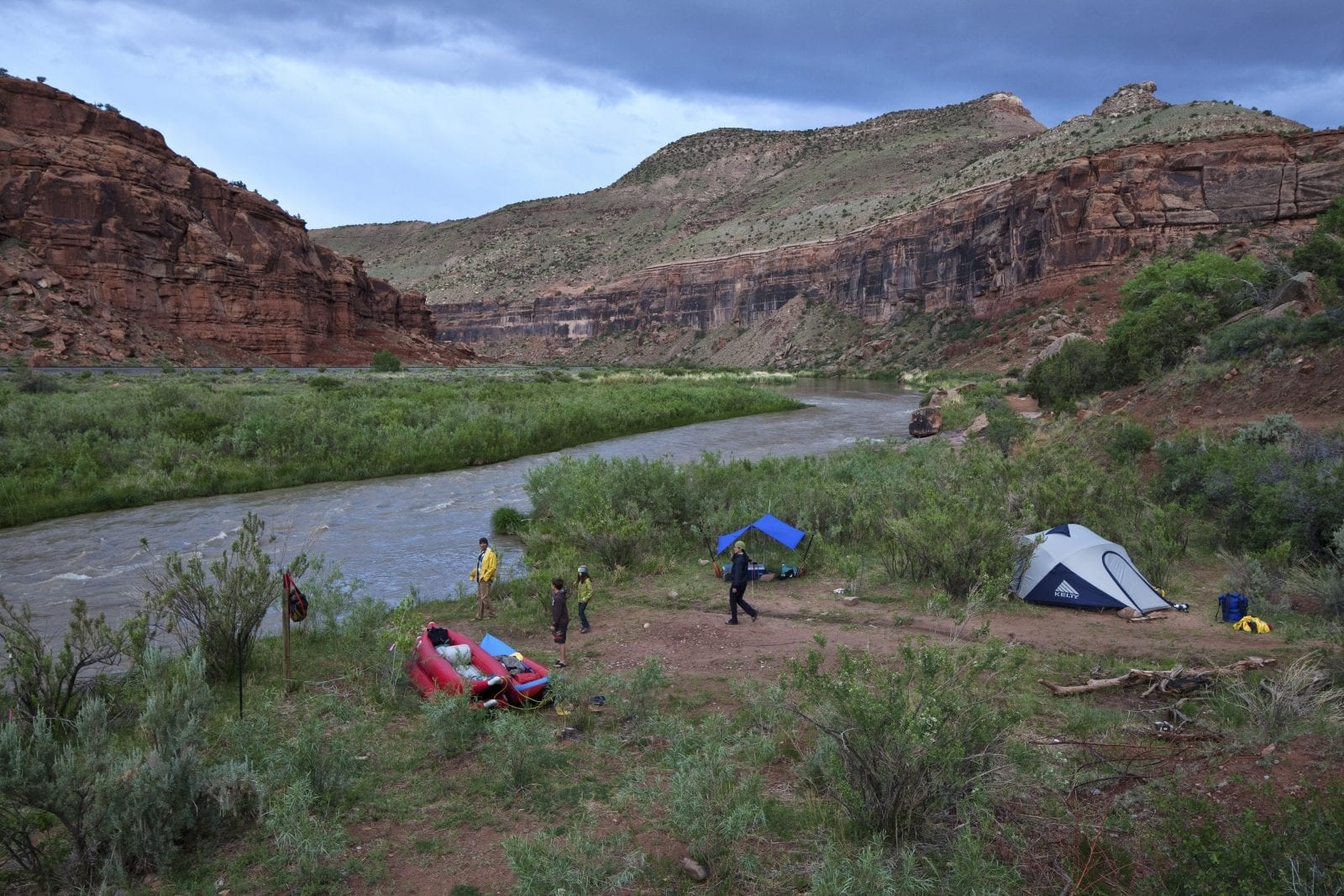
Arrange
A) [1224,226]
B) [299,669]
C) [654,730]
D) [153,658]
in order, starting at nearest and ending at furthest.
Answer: [153,658], [654,730], [299,669], [1224,226]

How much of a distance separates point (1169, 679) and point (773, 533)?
705cm

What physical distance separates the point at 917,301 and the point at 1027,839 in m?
84.9

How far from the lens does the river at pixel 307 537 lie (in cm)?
1212

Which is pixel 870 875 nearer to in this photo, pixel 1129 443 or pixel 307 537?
pixel 307 537

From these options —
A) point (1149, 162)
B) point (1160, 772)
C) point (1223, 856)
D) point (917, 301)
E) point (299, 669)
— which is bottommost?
point (299, 669)

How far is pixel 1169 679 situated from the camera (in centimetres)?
684

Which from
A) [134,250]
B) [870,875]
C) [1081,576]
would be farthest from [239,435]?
[134,250]

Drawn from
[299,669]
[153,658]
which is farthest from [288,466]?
[153,658]

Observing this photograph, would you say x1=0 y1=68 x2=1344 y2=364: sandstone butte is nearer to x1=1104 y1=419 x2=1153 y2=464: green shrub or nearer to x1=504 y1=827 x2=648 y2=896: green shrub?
x1=1104 y1=419 x2=1153 y2=464: green shrub

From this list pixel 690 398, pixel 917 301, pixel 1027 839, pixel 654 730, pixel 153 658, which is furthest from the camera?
pixel 917 301

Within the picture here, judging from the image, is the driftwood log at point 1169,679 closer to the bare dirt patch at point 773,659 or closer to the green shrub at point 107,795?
the bare dirt patch at point 773,659

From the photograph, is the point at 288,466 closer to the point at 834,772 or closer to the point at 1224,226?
the point at 834,772

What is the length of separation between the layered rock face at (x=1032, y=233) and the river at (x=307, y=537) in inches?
1953

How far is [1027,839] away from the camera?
4.45 m
